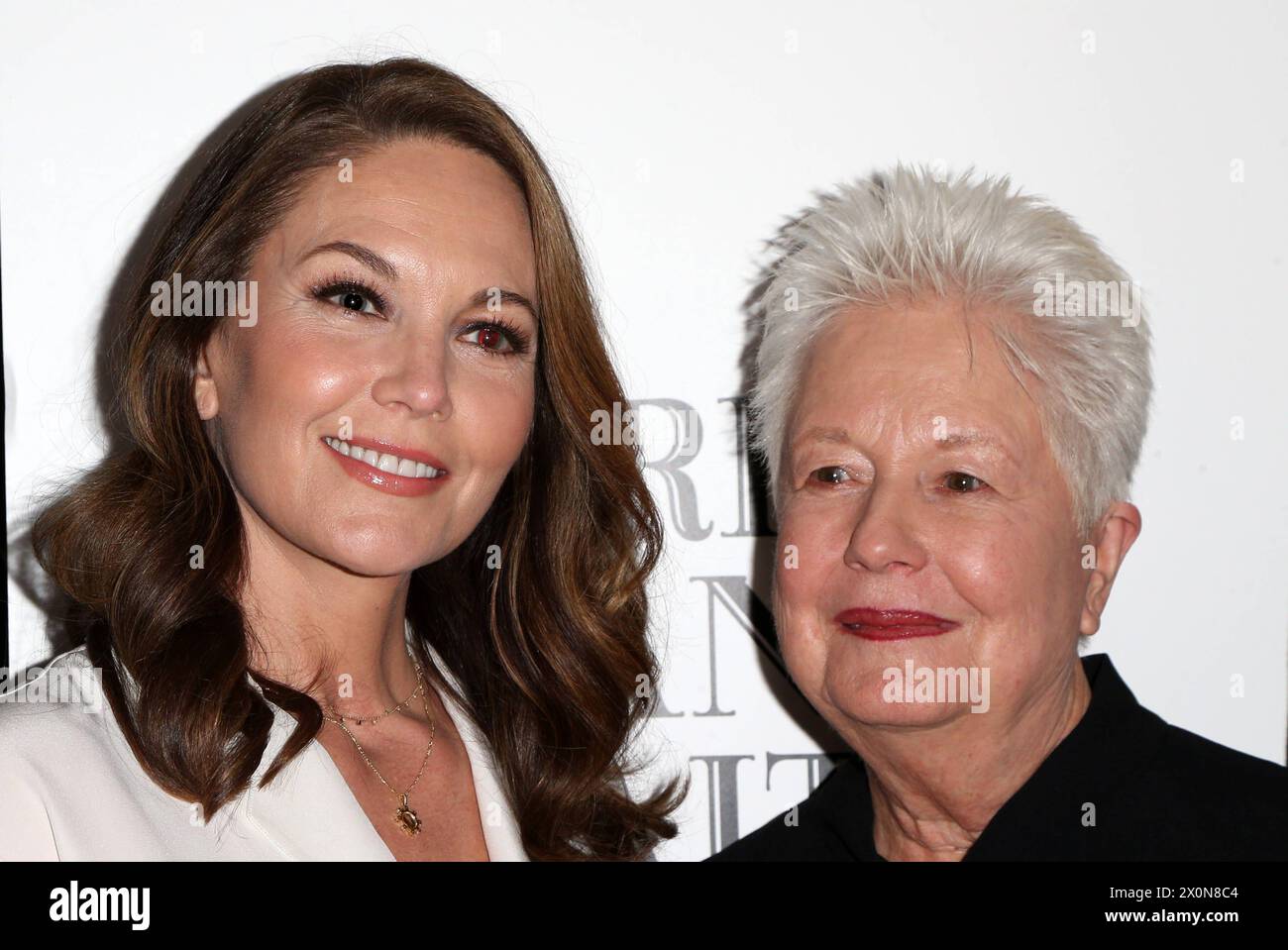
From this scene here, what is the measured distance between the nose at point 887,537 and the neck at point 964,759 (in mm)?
291

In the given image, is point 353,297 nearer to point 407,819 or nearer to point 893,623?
point 407,819

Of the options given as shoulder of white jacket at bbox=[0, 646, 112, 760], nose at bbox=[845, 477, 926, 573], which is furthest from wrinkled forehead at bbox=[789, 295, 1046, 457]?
shoulder of white jacket at bbox=[0, 646, 112, 760]

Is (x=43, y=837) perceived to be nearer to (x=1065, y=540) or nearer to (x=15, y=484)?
(x=15, y=484)

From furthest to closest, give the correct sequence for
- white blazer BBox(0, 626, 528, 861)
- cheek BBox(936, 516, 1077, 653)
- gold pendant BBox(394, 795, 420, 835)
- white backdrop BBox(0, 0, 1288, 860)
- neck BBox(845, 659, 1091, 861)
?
white backdrop BBox(0, 0, 1288, 860), gold pendant BBox(394, 795, 420, 835), neck BBox(845, 659, 1091, 861), cheek BBox(936, 516, 1077, 653), white blazer BBox(0, 626, 528, 861)

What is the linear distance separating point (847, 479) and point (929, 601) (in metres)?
0.27

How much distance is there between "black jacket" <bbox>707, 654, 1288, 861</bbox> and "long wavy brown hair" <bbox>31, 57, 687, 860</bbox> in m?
0.82

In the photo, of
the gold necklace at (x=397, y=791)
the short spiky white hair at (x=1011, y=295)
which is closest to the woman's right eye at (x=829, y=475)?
the short spiky white hair at (x=1011, y=295)

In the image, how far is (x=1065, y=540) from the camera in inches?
82.7

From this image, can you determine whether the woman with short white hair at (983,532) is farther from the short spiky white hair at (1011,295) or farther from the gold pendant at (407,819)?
the gold pendant at (407,819)

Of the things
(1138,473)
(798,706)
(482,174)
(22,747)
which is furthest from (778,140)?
(22,747)

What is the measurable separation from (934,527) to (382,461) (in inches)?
37.7

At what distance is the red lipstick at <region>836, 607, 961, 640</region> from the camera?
6.75 ft

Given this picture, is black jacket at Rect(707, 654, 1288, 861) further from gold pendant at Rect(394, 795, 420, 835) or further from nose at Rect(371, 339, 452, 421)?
nose at Rect(371, 339, 452, 421)

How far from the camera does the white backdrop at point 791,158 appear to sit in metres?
2.65
